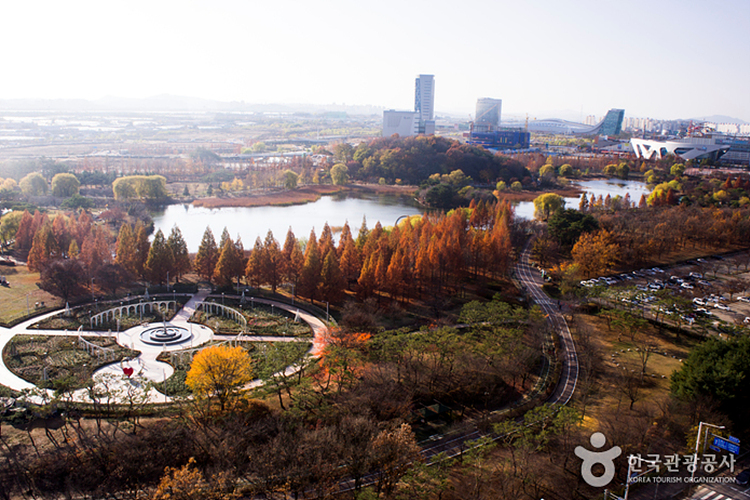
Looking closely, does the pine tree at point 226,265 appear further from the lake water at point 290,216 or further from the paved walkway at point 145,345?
the lake water at point 290,216

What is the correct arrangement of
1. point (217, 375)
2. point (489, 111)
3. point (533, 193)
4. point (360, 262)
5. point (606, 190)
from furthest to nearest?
point (489, 111) → point (606, 190) → point (533, 193) → point (360, 262) → point (217, 375)

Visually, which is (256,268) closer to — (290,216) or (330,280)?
(330,280)

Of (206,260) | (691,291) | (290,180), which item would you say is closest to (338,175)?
(290,180)

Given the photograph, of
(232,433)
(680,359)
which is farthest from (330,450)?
(680,359)

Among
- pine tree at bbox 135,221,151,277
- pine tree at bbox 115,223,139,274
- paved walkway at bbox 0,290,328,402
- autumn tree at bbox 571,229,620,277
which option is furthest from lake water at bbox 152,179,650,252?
autumn tree at bbox 571,229,620,277

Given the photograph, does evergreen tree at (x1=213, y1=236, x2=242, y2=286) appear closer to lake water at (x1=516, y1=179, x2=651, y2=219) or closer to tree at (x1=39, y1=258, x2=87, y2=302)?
tree at (x1=39, y1=258, x2=87, y2=302)

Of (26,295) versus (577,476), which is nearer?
(577,476)

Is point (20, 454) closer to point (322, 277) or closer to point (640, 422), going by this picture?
point (322, 277)
